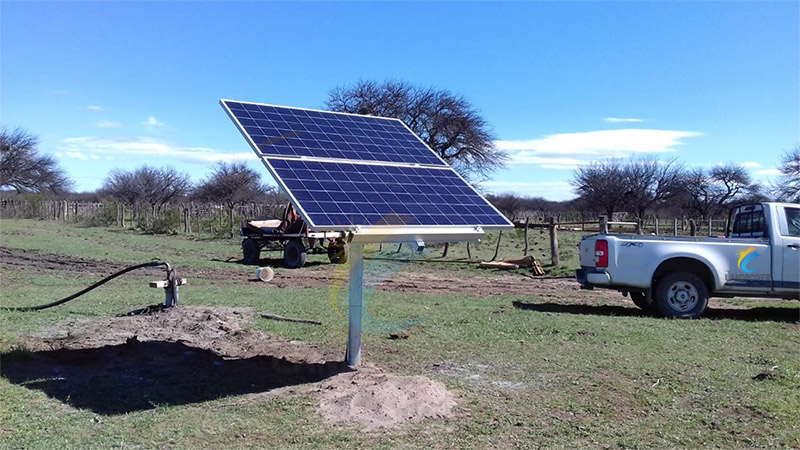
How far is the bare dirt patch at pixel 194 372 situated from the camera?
5.95 m

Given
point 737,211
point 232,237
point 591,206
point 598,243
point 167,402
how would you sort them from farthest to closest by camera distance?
point 591,206, point 232,237, point 737,211, point 598,243, point 167,402

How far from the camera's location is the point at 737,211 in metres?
12.2

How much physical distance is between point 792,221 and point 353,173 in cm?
795

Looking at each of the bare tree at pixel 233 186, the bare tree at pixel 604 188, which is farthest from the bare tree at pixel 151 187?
the bare tree at pixel 604 188

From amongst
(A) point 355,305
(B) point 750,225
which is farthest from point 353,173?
(B) point 750,225

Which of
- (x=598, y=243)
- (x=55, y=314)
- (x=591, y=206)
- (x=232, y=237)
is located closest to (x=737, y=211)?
(x=598, y=243)

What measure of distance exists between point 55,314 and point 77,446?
5814 millimetres

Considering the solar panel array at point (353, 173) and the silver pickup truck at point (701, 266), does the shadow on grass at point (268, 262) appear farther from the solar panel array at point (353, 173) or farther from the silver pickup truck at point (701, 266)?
the solar panel array at point (353, 173)

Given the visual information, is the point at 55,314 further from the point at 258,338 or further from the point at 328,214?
the point at 328,214

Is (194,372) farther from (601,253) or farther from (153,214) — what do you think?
(153,214)

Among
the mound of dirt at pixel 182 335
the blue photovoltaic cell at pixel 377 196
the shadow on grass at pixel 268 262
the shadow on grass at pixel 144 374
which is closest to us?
the shadow on grass at pixel 144 374

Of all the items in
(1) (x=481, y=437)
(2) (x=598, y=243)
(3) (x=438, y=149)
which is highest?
(3) (x=438, y=149)

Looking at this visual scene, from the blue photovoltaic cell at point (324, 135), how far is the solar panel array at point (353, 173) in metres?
0.01

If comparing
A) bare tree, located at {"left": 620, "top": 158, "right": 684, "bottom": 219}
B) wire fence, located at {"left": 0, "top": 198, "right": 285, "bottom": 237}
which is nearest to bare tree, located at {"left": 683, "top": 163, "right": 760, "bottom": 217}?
bare tree, located at {"left": 620, "top": 158, "right": 684, "bottom": 219}
